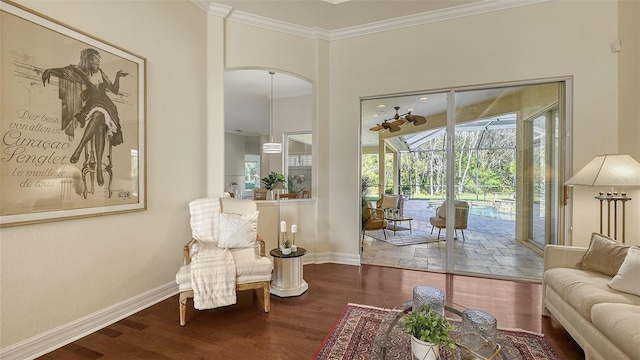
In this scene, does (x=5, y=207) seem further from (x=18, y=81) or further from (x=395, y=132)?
(x=395, y=132)

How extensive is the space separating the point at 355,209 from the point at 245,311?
6.90 ft

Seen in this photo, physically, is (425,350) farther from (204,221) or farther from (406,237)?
(406,237)

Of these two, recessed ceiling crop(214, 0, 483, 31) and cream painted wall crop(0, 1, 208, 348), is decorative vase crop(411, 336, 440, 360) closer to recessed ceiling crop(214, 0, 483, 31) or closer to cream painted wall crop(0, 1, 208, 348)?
cream painted wall crop(0, 1, 208, 348)

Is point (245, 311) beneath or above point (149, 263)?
beneath

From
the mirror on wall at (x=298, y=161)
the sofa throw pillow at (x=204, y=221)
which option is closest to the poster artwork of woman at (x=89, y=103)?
the sofa throw pillow at (x=204, y=221)

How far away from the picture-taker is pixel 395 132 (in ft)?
13.7

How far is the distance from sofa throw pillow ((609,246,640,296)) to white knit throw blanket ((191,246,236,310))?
2888mm

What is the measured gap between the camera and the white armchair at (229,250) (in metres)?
2.36

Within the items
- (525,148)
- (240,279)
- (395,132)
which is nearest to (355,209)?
(395,132)

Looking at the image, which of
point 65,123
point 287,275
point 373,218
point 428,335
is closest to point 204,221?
point 287,275

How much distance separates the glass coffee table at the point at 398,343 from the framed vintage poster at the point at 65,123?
248 centimetres

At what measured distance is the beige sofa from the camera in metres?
1.49

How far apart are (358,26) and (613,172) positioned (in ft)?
11.0

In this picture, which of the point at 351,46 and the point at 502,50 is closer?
the point at 502,50
